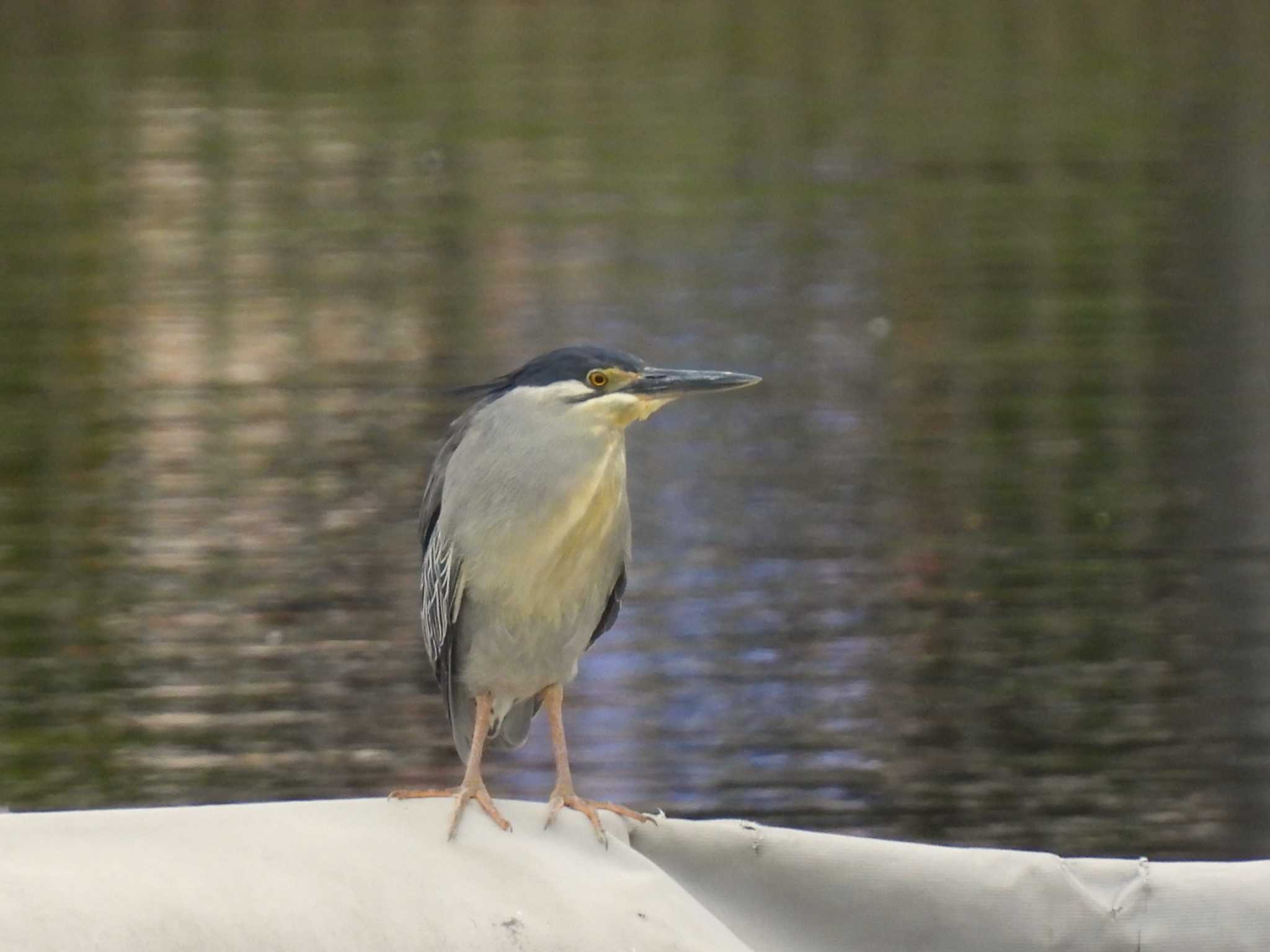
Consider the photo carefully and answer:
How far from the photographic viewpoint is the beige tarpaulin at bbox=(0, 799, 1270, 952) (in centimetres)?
128

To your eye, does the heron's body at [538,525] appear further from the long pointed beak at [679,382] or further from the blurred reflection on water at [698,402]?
the blurred reflection on water at [698,402]

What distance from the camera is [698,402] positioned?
3254 millimetres

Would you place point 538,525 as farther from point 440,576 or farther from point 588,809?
point 588,809

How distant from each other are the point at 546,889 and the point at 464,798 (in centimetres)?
23

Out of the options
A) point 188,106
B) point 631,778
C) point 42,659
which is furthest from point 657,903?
point 188,106

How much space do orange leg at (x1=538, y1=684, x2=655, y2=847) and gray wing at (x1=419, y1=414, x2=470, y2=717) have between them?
0.16 metres

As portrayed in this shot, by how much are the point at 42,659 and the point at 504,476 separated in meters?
1.74

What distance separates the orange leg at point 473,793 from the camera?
1.64m

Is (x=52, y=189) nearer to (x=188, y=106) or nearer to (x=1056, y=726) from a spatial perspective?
(x=188, y=106)

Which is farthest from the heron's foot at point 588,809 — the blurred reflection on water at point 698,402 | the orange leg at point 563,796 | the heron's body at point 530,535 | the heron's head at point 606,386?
the blurred reflection on water at point 698,402

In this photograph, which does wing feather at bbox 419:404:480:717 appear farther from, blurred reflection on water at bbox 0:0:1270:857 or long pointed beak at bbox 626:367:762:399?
blurred reflection on water at bbox 0:0:1270:857

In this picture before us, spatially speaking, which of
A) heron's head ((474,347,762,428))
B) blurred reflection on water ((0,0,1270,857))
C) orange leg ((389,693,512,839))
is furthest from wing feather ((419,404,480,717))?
blurred reflection on water ((0,0,1270,857))

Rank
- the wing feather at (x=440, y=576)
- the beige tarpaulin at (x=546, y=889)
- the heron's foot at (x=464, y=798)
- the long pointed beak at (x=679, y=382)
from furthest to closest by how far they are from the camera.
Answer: the wing feather at (x=440, y=576)
the long pointed beak at (x=679, y=382)
the heron's foot at (x=464, y=798)
the beige tarpaulin at (x=546, y=889)

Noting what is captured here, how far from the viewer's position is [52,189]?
318 centimetres
